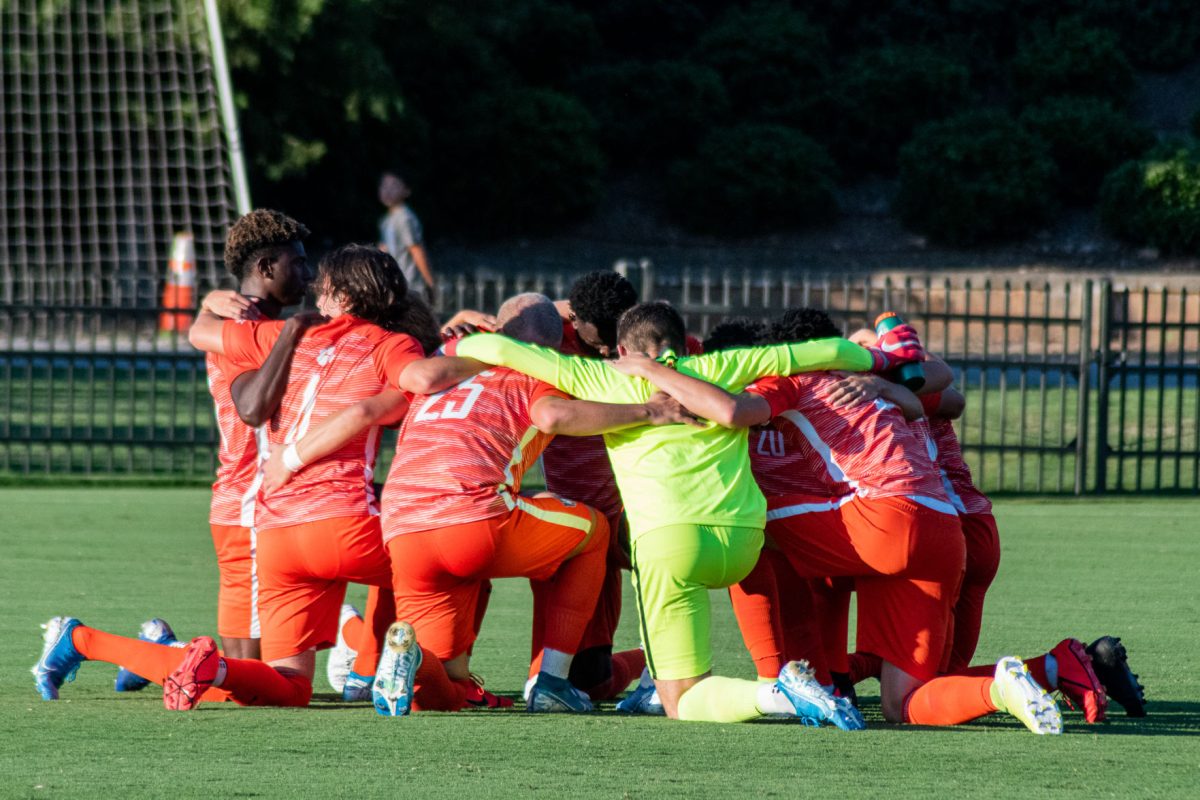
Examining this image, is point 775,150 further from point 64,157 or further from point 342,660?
point 342,660

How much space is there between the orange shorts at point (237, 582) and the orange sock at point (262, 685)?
430 millimetres

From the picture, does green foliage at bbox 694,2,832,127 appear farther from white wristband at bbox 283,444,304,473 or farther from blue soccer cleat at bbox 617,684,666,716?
white wristband at bbox 283,444,304,473

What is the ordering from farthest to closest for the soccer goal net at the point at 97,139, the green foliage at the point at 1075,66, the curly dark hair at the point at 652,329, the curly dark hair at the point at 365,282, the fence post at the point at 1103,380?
the green foliage at the point at 1075,66
the soccer goal net at the point at 97,139
the fence post at the point at 1103,380
the curly dark hair at the point at 365,282
the curly dark hair at the point at 652,329

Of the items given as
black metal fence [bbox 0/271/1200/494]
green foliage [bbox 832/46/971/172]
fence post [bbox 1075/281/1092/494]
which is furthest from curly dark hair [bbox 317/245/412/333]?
green foliage [bbox 832/46/971/172]

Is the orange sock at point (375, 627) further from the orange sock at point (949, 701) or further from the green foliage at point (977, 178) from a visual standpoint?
the green foliage at point (977, 178)

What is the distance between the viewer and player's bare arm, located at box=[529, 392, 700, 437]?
5.44 meters

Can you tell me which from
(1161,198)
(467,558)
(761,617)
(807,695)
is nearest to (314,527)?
(467,558)

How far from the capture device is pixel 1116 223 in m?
33.7

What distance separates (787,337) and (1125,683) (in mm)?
1654

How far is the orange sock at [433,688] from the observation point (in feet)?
18.0

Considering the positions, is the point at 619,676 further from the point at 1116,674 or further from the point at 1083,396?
the point at 1083,396

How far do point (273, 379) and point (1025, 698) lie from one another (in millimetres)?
2670

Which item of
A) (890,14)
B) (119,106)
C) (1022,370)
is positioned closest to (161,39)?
(119,106)

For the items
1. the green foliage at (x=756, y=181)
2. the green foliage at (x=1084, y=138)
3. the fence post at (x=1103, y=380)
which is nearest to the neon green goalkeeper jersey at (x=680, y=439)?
the fence post at (x=1103, y=380)
